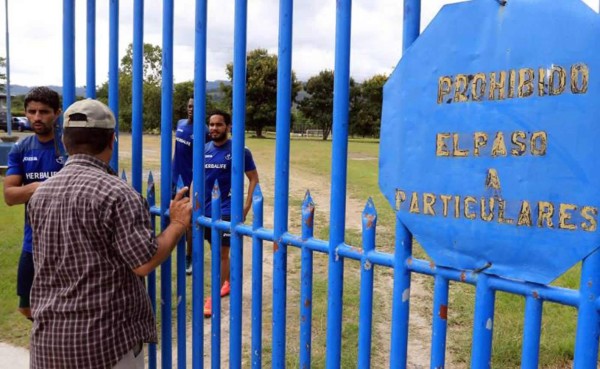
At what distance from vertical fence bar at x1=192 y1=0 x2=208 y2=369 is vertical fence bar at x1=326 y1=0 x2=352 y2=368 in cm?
65

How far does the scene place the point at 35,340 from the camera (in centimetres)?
180

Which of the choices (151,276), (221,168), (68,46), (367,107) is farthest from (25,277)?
(367,107)

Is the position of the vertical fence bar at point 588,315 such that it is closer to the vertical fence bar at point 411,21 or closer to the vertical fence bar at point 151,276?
the vertical fence bar at point 411,21

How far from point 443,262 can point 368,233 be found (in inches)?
9.9

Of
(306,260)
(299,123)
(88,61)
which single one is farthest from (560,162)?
(299,123)

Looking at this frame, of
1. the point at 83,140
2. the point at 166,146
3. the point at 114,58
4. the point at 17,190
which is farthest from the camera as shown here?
the point at 17,190

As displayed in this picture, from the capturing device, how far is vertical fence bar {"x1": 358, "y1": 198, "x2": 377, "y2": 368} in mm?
1487

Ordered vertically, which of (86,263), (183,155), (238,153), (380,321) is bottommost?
(380,321)

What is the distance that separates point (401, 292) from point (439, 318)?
12cm

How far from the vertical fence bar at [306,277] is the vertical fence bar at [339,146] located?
0.09m

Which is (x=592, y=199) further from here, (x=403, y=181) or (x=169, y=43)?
(x=169, y=43)

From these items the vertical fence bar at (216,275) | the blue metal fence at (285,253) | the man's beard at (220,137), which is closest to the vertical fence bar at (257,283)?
the blue metal fence at (285,253)

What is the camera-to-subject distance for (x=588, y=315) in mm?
1130

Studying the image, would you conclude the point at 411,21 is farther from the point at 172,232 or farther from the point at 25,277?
the point at 25,277
